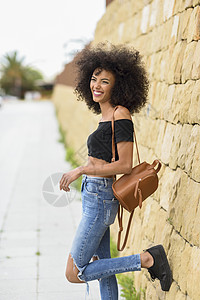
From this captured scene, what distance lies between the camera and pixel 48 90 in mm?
67562

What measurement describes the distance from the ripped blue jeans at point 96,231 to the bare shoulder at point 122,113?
1.30 ft

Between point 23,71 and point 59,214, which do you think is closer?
point 59,214

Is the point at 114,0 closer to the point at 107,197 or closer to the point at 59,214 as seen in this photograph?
the point at 59,214

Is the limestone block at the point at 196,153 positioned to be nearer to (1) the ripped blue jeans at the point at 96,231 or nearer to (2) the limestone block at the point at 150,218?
(1) the ripped blue jeans at the point at 96,231

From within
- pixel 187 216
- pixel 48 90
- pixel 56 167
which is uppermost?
pixel 187 216

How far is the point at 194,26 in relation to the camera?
350 centimetres

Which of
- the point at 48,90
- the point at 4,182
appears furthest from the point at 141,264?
the point at 48,90

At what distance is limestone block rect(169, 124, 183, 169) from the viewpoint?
3505 mm

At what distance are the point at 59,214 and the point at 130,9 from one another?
9.77 ft

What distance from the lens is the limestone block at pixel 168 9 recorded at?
427cm

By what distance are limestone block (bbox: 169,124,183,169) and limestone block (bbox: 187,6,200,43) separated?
2.06 feet

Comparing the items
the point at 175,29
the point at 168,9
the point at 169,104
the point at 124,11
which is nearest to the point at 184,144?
the point at 169,104

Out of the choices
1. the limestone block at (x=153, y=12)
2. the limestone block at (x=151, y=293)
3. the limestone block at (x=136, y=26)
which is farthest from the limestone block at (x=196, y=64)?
the limestone block at (x=136, y=26)

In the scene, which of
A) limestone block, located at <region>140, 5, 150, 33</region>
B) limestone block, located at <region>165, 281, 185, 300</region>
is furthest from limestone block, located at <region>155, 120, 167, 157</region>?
limestone block, located at <region>140, 5, 150, 33</region>
